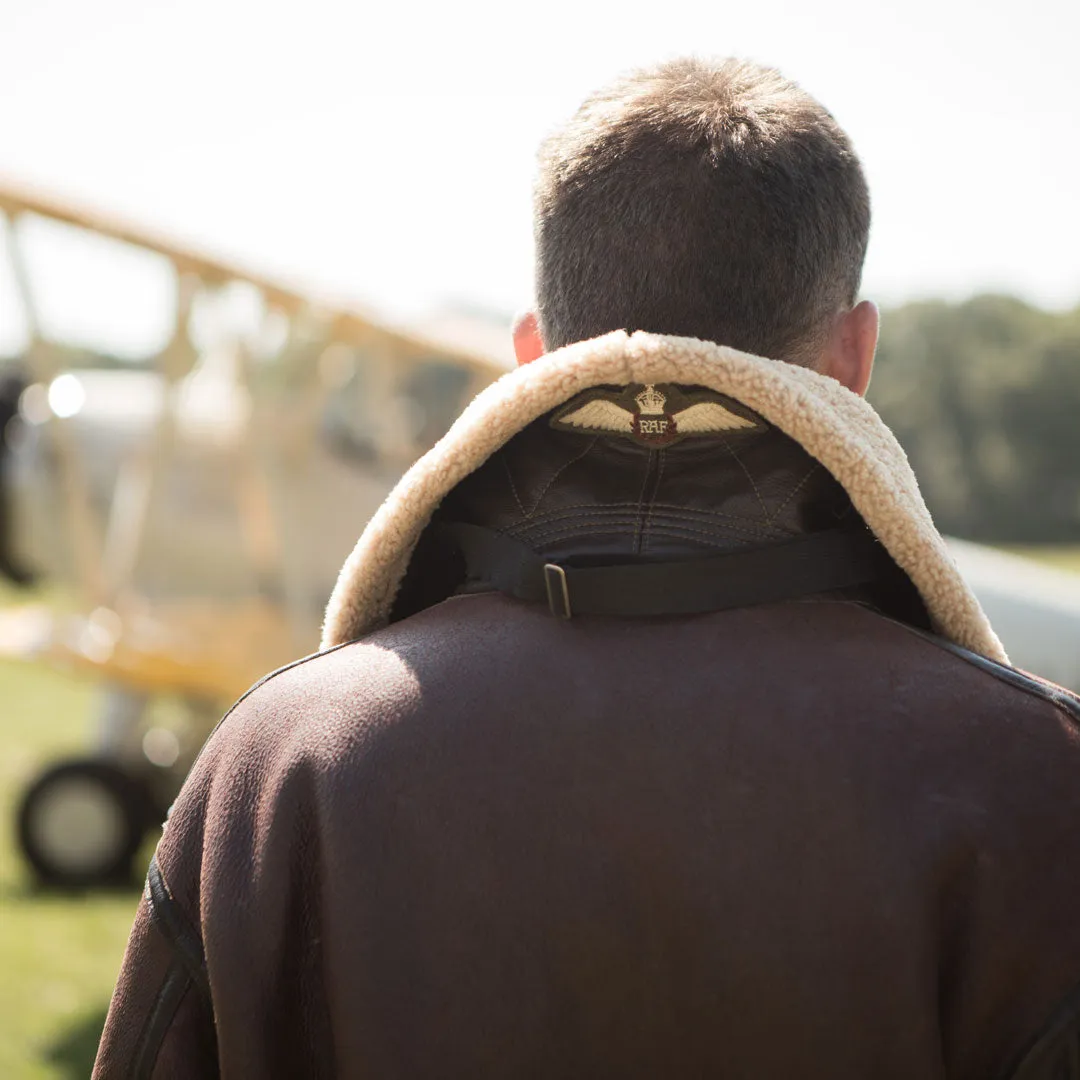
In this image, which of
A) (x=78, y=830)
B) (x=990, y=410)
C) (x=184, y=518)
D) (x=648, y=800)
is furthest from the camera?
(x=990, y=410)

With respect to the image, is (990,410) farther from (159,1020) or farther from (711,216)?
(159,1020)

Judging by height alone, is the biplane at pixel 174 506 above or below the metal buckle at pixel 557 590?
below

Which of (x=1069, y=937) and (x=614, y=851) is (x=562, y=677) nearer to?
(x=614, y=851)

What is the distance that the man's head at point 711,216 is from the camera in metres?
0.99

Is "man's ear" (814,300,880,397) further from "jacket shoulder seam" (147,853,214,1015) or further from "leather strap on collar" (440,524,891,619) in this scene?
"jacket shoulder seam" (147,853,214,1015)

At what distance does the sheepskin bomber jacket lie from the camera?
0.91m

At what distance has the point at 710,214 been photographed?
99cm

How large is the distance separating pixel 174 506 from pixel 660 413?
670 cm

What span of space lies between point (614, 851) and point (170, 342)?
6.25m

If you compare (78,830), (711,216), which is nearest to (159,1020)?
(711,216)

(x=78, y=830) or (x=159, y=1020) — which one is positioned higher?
(x=159, y=1020)

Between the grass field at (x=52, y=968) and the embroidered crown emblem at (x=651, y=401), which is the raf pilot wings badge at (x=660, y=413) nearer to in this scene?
the embroidered crown emblem at (x=651, y=401)

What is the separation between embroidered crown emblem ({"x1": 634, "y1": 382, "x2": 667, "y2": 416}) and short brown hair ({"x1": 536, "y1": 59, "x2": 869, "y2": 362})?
0.06m

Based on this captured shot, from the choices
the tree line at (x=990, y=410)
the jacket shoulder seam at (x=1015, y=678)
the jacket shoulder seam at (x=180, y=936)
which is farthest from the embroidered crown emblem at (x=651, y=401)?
the tree line at (x=990, y=410)
